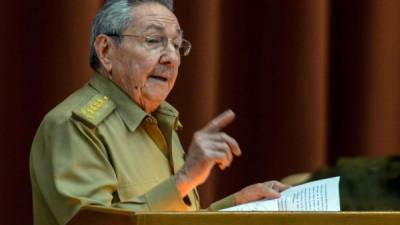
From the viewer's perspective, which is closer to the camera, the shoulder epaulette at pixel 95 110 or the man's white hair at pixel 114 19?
the shoulder epaulette at pixel 95 110

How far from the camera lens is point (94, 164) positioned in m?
1.86

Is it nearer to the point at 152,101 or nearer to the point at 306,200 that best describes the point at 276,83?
the point at 152,101

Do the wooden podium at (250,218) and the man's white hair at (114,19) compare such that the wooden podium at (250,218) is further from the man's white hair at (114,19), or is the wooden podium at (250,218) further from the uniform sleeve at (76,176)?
the man's white hair at (114,19)

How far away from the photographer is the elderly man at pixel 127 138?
5.88 feet

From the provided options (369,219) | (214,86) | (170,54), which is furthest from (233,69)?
(369,219)

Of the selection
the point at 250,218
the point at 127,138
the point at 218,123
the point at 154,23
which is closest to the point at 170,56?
the point at 154,23

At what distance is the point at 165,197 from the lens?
1.79 m

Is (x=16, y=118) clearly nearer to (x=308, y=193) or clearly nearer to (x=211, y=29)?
(x=211, y=29)

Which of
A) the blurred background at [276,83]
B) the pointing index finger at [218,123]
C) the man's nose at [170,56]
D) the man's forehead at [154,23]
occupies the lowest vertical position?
the blurred background at [276,83]

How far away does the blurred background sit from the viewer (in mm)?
2736

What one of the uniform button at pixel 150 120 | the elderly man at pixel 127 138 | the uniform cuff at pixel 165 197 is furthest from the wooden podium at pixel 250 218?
the uniform button at pixel 150 120

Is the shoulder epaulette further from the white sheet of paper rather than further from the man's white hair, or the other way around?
the white sheet of paper

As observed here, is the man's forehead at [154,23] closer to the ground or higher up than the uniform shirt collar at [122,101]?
higher up

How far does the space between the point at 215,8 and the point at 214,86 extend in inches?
9.0
